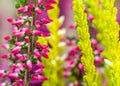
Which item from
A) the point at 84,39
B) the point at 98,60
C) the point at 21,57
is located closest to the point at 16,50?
the point at 21,57

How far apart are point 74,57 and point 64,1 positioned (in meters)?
0.86

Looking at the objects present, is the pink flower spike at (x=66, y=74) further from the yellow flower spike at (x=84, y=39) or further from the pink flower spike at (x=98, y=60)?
the yellow flower spike at (x=84, y=39)

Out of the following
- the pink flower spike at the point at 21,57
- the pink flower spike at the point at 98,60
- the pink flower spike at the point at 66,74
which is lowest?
the pink flower spike at the point at 66,74

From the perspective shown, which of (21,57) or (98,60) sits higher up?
(21,57)

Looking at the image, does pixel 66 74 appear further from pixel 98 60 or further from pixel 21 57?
pixel 21 57

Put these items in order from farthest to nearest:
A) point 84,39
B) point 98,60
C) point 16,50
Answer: point 98,60, point 16,50, point 84,39

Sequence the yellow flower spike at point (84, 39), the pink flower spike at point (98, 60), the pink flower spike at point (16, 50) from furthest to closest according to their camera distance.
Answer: the pink flower spike at point (98, 60) < the pink flower spike at point (16, 50) < the yellow flower spike at point (84, 39)

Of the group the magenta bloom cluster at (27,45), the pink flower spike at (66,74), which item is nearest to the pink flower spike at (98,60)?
the pink flower spike at (66,74)

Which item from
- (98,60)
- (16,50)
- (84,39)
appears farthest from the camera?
(98,60)

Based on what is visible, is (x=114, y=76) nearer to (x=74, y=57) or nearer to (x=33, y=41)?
(x=33, y=41)

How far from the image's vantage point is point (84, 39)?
1124mm

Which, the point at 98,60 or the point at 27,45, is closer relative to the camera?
the point at 27,45

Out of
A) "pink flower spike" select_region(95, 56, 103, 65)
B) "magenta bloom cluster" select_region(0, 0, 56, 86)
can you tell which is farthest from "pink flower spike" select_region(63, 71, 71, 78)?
"magenta bloom cluster" select_region(0, 0, 56, 86)

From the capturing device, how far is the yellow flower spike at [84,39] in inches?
44.1
